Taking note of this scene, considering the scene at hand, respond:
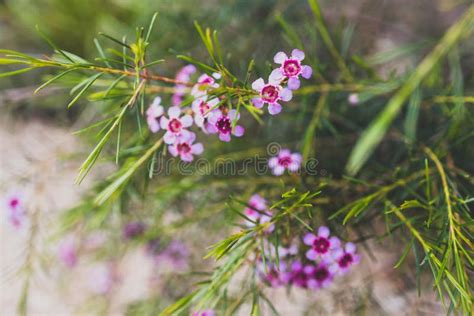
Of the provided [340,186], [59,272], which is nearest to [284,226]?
[340,186]

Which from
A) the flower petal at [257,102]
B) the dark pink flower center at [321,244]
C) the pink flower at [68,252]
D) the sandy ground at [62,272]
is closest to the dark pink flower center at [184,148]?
the flower petal at [257,102]

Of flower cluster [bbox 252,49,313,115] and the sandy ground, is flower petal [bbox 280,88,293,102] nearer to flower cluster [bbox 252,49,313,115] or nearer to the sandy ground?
flower cluster [bbox 252,49,313,115]

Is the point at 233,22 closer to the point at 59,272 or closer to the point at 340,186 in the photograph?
the point at 340,186

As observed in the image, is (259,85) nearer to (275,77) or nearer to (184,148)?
(275,77)

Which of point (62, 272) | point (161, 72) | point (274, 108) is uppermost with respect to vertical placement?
point (161, 72)

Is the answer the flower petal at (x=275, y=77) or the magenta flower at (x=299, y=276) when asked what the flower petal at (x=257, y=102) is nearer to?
the flower petal at (x=275, y=77)

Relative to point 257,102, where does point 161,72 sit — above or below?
above

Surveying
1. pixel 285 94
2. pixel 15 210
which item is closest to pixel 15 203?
pixel 15 210
